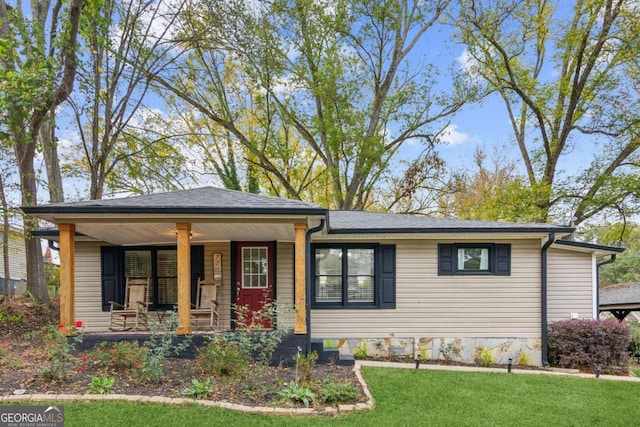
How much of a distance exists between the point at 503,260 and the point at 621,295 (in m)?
9.11

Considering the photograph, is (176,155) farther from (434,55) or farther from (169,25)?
(434,55)

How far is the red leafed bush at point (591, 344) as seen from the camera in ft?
24.2

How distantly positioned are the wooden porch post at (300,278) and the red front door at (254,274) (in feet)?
6.21

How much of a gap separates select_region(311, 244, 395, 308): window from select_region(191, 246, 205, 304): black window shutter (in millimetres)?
2253

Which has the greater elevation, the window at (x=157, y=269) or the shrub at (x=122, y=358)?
the window at (x=157, y=269)

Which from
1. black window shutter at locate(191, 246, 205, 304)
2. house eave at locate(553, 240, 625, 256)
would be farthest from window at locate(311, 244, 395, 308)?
house eave at locate(553, 240, 625, 256)

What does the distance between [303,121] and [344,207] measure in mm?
3978

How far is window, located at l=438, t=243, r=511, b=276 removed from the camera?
7.80 meters

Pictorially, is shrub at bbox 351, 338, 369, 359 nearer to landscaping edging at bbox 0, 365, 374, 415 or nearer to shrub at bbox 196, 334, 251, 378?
shrub at bbox 196, 334, 251, 378

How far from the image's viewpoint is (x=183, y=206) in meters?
5.52

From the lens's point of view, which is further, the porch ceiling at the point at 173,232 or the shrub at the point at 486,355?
the shrub at the point at 486,355

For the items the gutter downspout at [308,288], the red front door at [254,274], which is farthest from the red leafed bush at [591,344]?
the red front door at [254,274]

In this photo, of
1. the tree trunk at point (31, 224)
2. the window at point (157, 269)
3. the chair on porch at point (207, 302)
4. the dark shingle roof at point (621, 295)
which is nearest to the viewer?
the chair on porch at point (207, 302)

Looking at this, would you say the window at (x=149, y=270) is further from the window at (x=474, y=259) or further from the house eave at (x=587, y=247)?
the house eave at (x=587, y=247)
